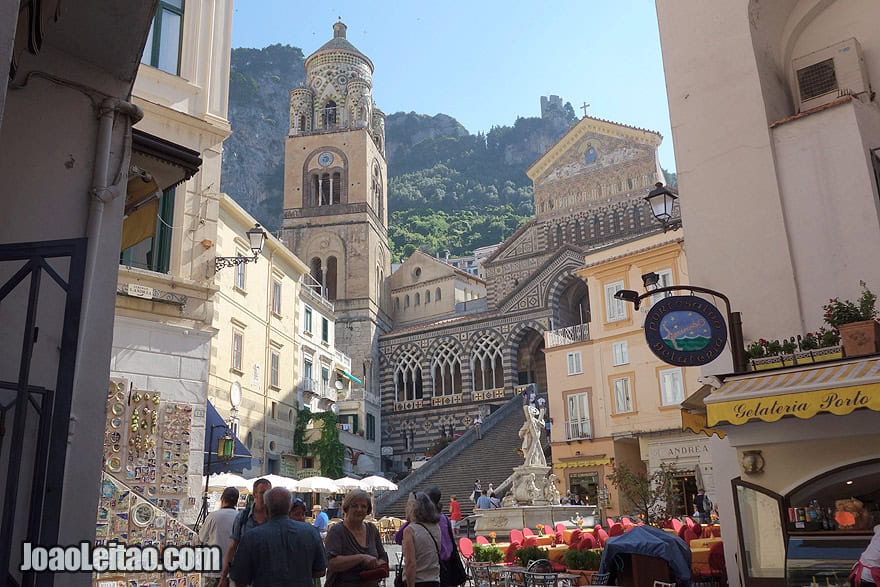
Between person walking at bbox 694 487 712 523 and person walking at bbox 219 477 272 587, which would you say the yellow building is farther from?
person walking at bbox 219 477 272 587

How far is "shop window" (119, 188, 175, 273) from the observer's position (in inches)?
404

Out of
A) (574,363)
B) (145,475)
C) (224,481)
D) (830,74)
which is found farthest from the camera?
(574,363)

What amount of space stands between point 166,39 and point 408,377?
3463 cm

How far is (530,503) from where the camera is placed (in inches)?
713

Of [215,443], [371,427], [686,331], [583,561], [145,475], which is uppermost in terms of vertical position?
[371,427]

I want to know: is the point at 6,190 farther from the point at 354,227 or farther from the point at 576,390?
the point at 354,227

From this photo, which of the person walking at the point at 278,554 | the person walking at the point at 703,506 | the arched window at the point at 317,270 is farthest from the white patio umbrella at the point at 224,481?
the arched window at the point at 317,270

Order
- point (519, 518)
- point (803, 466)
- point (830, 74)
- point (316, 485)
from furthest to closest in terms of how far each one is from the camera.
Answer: point (316, 485) < point (519, 518) < point (830, 74) < point (803, 466)

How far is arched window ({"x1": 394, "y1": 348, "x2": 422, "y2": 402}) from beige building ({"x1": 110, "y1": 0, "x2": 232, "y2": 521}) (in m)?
33.1

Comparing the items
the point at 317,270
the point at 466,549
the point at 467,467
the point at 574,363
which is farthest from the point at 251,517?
the point at 317,270

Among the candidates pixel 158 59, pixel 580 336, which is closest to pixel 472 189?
pixel 580 336

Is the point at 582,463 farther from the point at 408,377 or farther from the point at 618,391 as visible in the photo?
the point at 408,377

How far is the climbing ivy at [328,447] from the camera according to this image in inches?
1208

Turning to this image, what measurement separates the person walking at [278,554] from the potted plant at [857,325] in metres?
5.33
